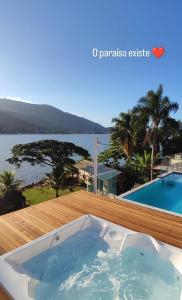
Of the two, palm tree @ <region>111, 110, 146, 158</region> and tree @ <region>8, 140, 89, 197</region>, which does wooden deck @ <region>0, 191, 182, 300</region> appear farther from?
tree @ <region>8, 140, 89, 197</region>

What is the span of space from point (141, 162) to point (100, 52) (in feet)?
22.2

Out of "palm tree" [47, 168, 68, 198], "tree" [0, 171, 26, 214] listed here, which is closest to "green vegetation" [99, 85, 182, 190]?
"palm tree" [47, 168, 68, 198]

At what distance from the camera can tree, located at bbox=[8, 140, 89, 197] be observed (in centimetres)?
1745

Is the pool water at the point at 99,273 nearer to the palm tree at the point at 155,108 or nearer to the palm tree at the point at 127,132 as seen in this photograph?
the palm tree at the point at 155,108

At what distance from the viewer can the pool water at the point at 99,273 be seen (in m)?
2.65

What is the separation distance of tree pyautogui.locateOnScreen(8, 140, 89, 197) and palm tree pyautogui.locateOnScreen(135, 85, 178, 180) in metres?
6.73

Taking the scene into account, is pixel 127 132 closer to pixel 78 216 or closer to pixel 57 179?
pixel 57 179

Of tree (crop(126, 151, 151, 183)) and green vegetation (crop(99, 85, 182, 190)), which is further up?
green vegetation (crop(99, 85, 182, 190))

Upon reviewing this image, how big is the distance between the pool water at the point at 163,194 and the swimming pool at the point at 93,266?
7.39 ft

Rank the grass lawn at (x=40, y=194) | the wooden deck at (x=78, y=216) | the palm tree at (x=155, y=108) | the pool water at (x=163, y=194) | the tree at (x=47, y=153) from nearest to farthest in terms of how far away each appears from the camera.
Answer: the wooden deck at (x=78, y=216)
the pool water at (x=163, y=194)
the palm tree at (x=155, y=108)
the grass lawn at (x=40, y=194)
the tree at (x=47, y=153)

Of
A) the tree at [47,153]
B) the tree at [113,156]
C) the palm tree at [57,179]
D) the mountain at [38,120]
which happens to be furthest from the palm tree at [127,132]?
the mountain at [38,120]

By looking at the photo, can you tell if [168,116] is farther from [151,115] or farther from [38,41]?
[38,41]

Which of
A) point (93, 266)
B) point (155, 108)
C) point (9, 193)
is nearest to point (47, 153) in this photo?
point (9, 193)

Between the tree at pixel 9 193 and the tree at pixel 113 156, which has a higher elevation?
the tree at pixel 113 156
